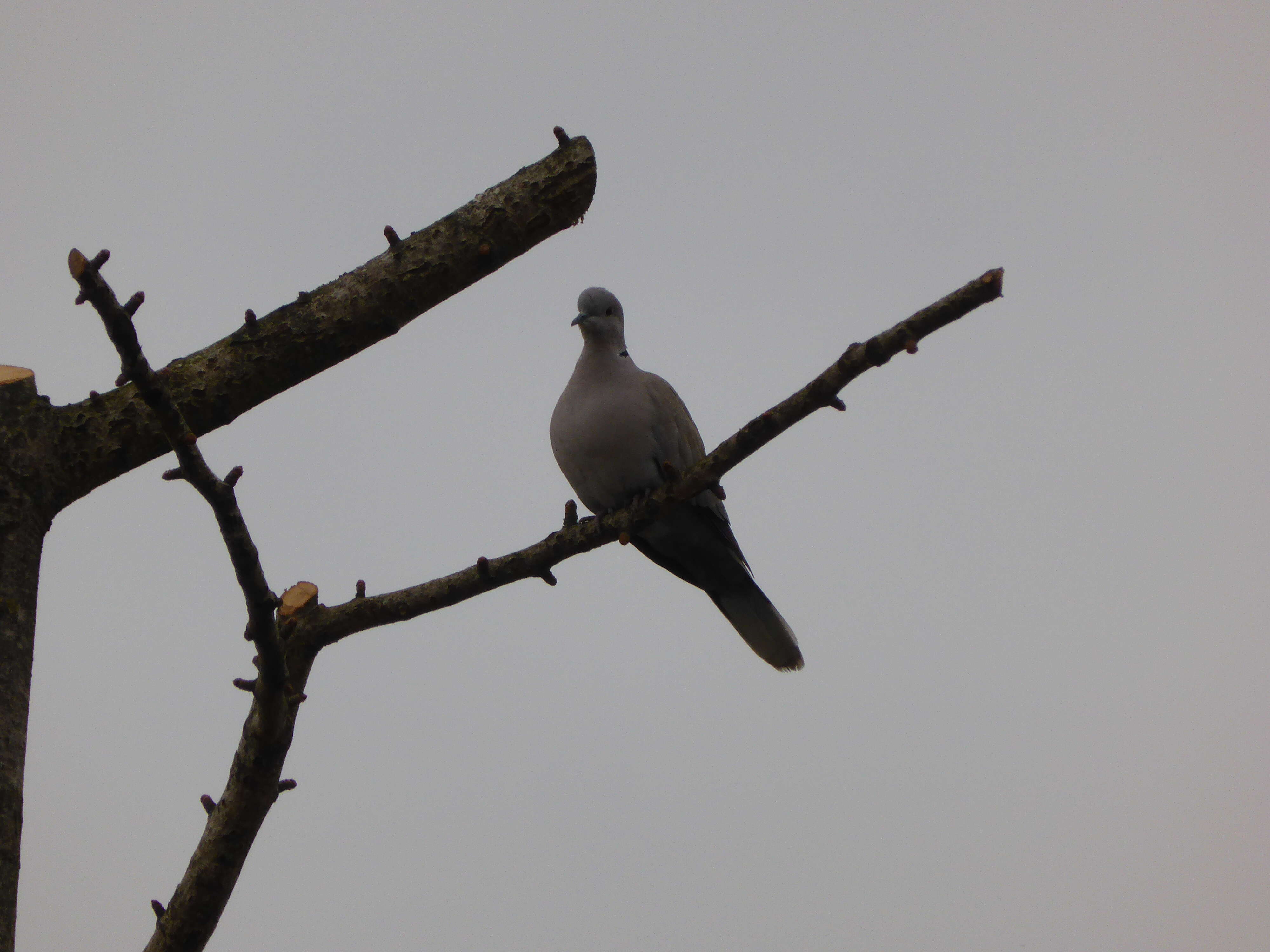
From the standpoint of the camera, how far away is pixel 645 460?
12.9 feet

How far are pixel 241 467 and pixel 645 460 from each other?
79.0 inches

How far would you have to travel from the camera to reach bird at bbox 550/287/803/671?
3953mm

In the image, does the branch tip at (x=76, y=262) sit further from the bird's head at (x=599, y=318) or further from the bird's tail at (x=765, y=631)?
the bird's tail at (x=765, y=631)

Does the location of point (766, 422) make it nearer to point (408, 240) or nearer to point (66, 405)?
point (408, 240)

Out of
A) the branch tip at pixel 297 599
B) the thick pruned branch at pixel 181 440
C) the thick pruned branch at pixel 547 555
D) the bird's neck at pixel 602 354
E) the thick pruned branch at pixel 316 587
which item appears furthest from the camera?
the bird's neck at pixel 602 354

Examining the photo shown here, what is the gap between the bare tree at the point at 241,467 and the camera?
2.23 meters

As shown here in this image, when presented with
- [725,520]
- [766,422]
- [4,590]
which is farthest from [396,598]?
[725,520]

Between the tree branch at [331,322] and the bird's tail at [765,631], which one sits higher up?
the tree branch at [331,322]

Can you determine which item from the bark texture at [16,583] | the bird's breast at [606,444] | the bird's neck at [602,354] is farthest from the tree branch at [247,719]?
the bird's neck at [602,354]

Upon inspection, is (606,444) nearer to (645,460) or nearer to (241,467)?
(645,460)

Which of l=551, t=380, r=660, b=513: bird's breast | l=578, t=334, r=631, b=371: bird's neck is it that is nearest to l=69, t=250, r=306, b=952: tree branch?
l=551, t=380, r=660, b=513: bird's breast

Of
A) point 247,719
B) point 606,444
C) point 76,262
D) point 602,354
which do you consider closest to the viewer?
point 76,262

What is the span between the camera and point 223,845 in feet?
8.66

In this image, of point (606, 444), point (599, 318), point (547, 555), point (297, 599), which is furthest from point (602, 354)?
point (297, 599)
